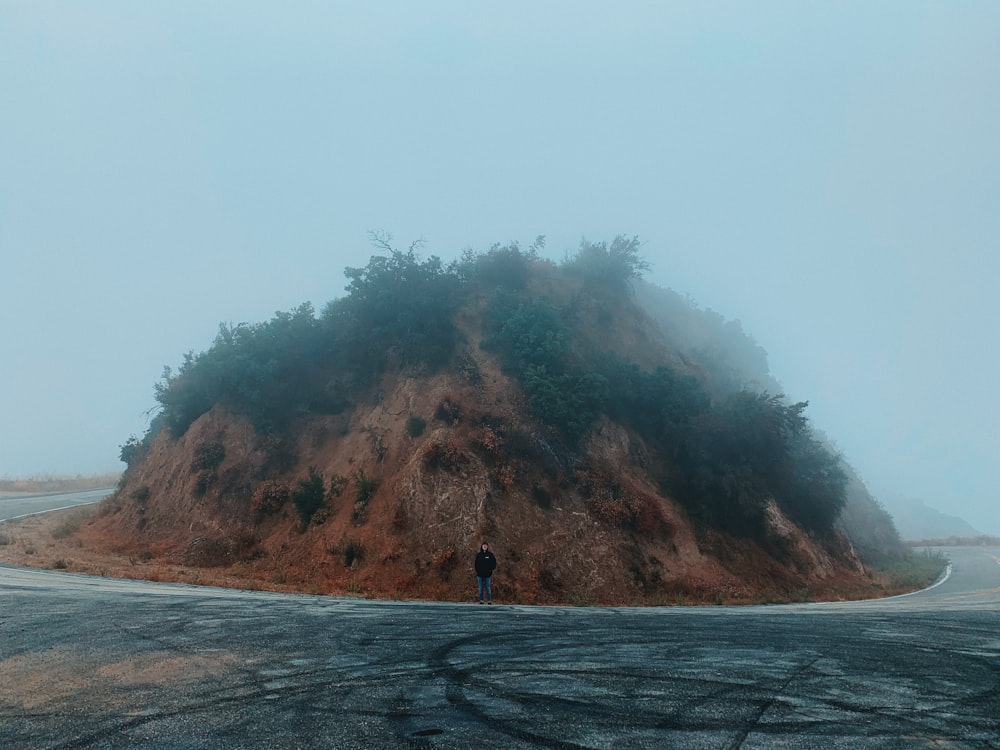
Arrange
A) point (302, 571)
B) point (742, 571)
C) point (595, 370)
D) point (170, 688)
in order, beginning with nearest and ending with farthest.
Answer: point (170, 688)
point (302, 571)
point (742, 571)
point (595, 370)

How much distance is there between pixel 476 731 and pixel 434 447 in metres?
19.1

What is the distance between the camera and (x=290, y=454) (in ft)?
101

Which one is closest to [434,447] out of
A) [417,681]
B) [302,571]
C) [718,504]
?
[302,571]

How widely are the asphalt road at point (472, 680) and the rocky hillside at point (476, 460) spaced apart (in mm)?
8957

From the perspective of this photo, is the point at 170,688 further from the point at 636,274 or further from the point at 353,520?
the point at 636,274

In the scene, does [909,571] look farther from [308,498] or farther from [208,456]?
[208,456]

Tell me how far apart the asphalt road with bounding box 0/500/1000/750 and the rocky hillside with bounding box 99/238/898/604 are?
29.4 ft

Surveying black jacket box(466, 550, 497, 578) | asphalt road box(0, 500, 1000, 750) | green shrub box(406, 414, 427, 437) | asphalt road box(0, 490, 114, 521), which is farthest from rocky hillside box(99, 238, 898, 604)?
asphalt road box(0, 500, 1000, 750)

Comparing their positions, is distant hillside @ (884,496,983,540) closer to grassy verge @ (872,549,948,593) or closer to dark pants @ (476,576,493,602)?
grassy verge @ (872,549,948,593)

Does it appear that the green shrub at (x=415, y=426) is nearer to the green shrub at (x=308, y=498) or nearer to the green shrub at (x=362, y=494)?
the green shrub at (x=362, y=494)

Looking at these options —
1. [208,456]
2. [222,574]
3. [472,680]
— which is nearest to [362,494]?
[222,574]

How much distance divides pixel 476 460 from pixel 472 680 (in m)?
17.0

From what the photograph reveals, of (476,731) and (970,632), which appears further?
(970,632)

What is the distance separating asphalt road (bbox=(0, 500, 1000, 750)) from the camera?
6.47 metres
